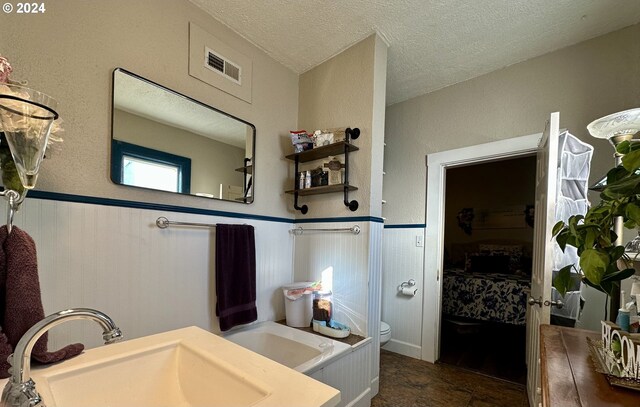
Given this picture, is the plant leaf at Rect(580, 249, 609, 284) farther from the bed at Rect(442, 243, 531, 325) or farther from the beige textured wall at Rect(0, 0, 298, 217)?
the bed at Rect(442, 243, 531, 325)

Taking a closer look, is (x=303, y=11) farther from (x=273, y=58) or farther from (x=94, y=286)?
(x=94, y=286)

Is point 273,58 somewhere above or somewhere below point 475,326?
above

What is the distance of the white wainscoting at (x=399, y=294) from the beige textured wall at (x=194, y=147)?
160cm

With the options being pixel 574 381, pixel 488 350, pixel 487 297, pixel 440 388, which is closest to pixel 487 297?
pixel 487 297

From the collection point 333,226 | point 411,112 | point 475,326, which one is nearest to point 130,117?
point 333,226

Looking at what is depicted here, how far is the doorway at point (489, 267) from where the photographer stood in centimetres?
258

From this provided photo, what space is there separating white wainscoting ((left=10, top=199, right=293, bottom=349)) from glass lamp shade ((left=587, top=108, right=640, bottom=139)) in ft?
6.90

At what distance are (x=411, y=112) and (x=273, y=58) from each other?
1.40m

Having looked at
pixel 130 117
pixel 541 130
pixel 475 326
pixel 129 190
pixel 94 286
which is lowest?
pixel 475 326

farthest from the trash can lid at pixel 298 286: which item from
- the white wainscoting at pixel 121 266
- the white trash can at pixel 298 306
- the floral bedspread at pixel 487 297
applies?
the floral bedspread at pixel 487 297

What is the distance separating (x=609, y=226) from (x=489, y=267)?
12.0 feet

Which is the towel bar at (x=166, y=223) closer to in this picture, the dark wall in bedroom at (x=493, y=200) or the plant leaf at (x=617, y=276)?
the plant leaf at (x=617, y=276)

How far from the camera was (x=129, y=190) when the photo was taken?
1.38 meters

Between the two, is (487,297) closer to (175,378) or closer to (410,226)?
(410,226)
